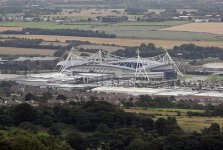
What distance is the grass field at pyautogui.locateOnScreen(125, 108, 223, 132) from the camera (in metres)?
40.7

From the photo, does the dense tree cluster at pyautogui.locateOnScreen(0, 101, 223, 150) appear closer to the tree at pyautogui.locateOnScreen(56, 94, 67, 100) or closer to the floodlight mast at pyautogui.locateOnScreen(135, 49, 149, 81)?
the tree at pyautogui.locateOnScreen(56, 94, 67, 100)

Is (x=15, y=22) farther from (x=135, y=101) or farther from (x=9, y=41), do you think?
(x=135, y=101)

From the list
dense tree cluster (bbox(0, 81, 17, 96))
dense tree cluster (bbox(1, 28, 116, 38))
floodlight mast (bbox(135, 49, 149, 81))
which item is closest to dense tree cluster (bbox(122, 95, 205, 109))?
dense tree cluster (bbox(0, 81, 17, 96))

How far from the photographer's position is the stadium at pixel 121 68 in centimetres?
6119

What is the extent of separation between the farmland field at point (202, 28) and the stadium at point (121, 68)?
1868cm

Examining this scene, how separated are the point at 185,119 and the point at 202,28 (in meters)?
44.0

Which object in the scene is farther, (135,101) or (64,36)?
(64,36)

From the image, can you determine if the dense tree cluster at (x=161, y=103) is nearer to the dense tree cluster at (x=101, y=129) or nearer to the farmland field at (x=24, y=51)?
the dense tree cluster at (x=101, y=129)

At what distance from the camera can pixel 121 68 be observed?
62.8 m

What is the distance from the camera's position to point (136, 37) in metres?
79.6

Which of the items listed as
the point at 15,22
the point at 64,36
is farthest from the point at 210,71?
the point at 15,22

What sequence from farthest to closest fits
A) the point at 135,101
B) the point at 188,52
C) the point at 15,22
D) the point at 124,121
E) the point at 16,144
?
the point at 15,22
the point at 188,52
the point at 135,101
the point at 124,121
the point at 16,144

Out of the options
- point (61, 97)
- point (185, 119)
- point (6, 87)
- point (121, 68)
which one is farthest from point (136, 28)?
point (185, 119)

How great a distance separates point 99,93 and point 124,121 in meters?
13.2
